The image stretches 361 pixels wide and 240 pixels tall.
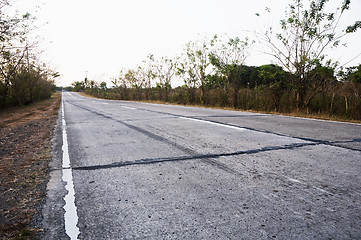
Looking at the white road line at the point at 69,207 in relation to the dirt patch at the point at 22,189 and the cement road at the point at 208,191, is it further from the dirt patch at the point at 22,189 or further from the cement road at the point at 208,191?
the dirt patch at the point at 22,189

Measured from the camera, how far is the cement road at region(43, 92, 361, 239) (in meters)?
1.84

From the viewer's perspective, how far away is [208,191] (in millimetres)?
2480

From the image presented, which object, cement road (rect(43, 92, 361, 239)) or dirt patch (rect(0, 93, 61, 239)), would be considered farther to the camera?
dirt patch (rect(0, 93, 61, 239))

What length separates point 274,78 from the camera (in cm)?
1148

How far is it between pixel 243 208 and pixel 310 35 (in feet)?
34.8

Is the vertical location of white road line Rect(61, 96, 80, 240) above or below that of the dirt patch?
above

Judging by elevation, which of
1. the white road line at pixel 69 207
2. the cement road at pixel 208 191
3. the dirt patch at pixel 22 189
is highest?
Answer: the cement road at pixel 208 191

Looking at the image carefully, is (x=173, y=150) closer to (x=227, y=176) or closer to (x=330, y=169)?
(x=227, y=176)

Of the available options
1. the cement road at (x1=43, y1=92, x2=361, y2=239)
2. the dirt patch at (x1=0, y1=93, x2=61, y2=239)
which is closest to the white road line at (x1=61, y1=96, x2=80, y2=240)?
the cement road at (x1=43, y1=92, x2=361, y2=239)

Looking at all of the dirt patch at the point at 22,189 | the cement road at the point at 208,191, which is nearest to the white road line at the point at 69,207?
the cement road at the point at 208,191

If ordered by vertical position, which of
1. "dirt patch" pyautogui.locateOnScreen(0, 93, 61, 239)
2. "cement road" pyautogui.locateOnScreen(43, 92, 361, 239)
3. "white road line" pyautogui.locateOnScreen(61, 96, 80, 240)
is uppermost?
"cement road" pyautogui.locateOnScreen(43, 92, 361, 239)

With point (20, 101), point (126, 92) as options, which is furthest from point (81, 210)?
point (126, 92)

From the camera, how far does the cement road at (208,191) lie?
1.84 meters

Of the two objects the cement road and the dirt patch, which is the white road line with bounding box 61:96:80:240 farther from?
the dirt patch
